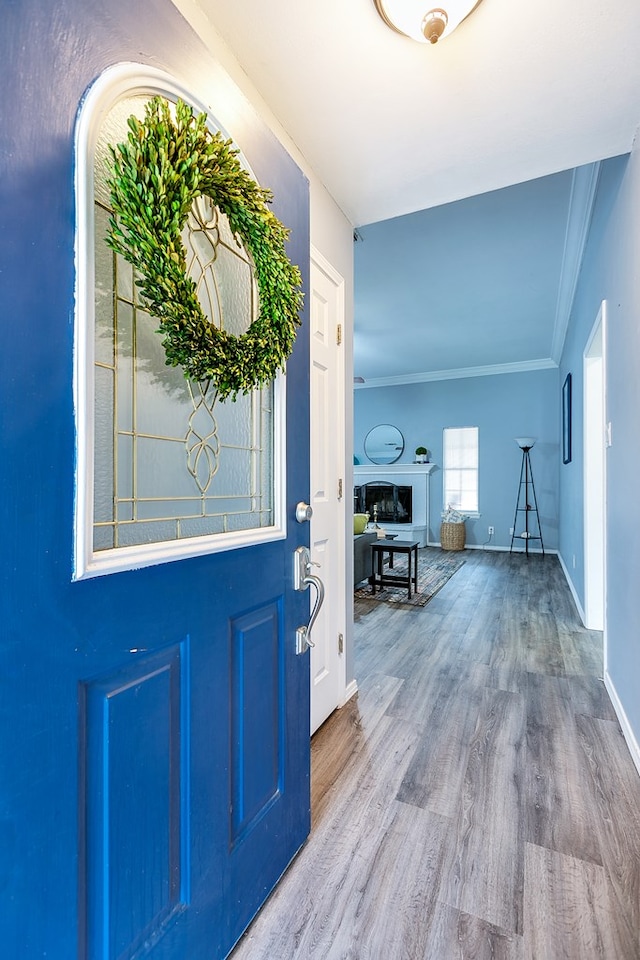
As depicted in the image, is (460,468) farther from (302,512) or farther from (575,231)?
(302,512)

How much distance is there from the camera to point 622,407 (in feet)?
6.67

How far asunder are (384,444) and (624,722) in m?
6.47

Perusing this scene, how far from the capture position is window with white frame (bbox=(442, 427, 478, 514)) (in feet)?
24.8

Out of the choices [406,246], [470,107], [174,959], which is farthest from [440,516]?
[174,959]

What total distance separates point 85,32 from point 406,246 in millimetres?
3234

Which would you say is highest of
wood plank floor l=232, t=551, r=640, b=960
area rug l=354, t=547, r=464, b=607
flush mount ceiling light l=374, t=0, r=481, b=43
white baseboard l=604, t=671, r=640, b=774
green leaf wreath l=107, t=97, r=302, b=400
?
flush mount ceiling light l=374, t=0, r=481, b=43

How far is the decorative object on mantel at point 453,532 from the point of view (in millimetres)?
7273

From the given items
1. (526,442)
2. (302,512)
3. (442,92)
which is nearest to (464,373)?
(526,442)

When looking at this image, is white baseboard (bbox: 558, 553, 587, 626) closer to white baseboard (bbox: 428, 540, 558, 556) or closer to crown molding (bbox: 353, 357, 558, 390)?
white baseboard (bbox: 428, 540, 558, 556)

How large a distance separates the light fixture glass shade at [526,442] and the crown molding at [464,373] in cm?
111

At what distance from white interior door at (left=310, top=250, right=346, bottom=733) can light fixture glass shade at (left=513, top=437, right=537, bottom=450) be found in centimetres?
548

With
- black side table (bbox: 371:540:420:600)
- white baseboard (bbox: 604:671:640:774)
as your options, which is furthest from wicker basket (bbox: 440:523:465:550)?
white baseboard (bbox: 604:671:640:774)

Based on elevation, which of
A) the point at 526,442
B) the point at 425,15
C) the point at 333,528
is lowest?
the point at 333,528

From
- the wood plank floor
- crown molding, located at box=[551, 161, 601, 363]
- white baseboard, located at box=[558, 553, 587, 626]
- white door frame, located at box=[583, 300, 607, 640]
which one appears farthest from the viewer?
white baseboard, located at box=[558, 553, 587, 626]
